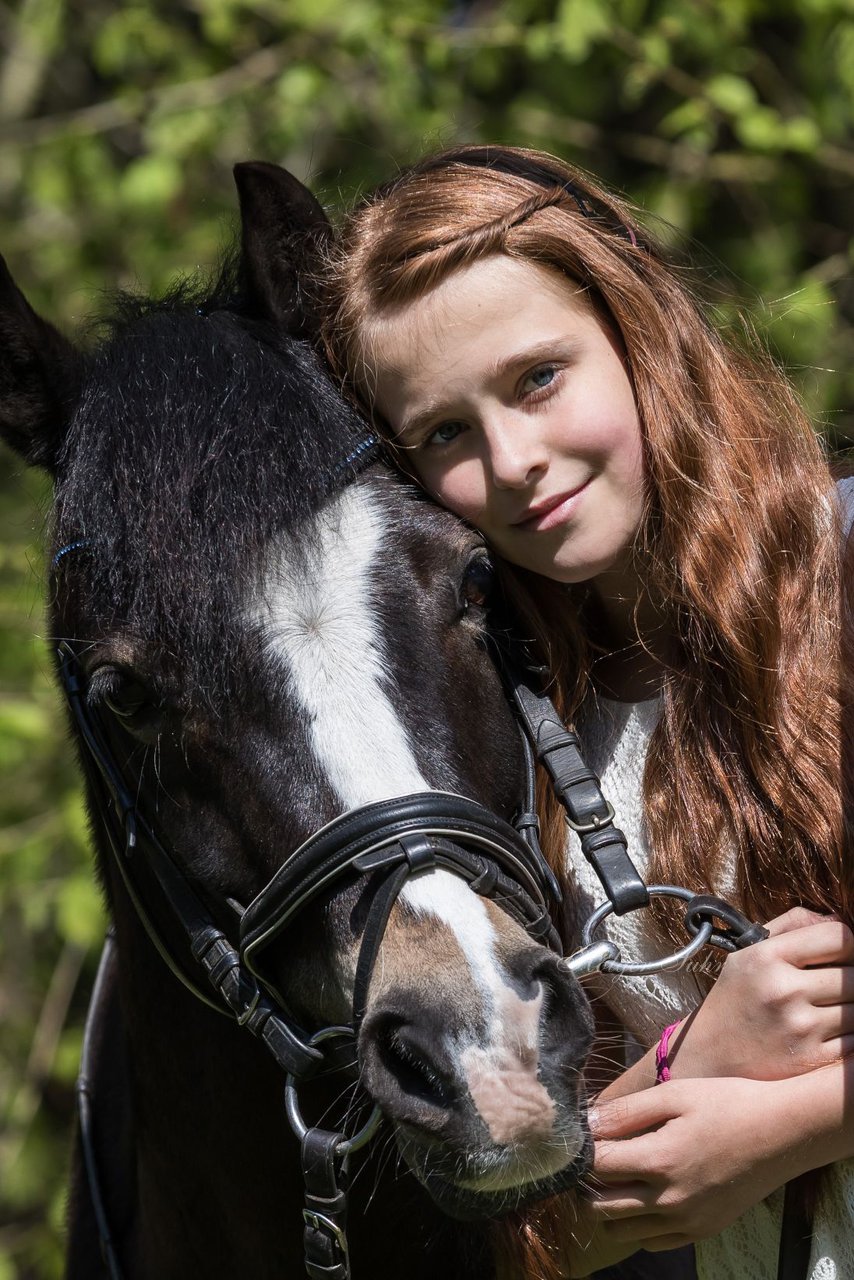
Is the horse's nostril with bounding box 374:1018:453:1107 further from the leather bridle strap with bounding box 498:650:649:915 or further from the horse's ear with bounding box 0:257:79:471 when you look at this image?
the horse's ear with bounding box 0:257:79:471

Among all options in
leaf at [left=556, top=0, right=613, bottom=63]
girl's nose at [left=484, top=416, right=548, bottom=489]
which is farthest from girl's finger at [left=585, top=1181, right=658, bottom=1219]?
leaf at [left=556, top=0, right=613, bottom=63]

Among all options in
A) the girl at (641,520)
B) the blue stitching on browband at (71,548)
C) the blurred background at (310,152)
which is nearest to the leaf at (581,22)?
the blurred background at (310,152)

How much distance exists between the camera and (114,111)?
4668mm

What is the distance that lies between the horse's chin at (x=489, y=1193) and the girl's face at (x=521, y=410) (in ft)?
2.53

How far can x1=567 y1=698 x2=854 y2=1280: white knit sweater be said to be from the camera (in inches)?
61.9

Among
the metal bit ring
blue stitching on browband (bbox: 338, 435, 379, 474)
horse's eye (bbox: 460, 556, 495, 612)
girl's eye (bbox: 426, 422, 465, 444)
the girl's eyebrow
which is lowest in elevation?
the metal bit ring

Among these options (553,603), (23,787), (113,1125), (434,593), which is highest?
(434,593)

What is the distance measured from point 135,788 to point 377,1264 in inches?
27.8

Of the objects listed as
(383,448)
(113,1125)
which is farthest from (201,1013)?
(383,448)

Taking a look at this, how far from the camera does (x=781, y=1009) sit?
145 cm

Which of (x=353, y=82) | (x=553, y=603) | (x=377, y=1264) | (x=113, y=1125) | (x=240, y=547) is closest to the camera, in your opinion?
(x=240, y=547)

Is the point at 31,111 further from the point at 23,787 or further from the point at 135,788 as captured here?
the point at 135,788

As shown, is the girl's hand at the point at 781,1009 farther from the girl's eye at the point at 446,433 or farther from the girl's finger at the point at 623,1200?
the girl's eye at the point at 446,433

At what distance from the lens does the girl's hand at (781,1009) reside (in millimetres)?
1450
